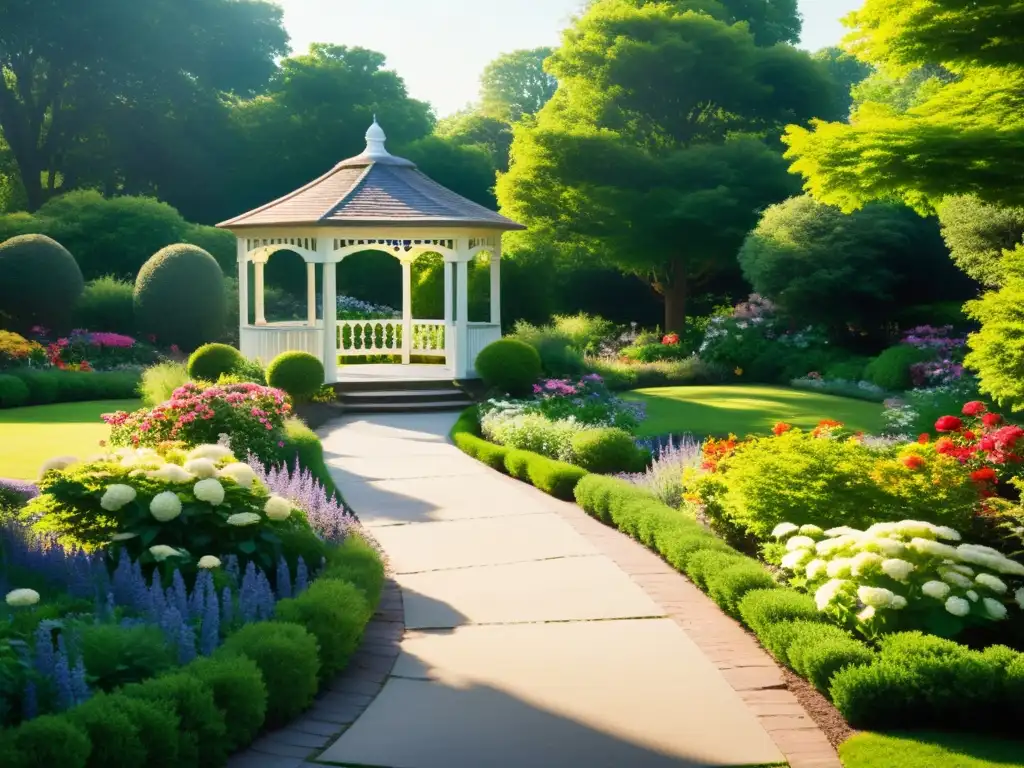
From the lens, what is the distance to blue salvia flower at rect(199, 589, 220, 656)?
17.4 ft

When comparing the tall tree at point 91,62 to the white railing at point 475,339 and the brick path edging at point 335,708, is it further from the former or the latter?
the brick path edging at point 335,708

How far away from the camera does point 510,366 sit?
1688cm

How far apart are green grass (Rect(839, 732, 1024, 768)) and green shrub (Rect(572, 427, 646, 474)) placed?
6600 millimetres

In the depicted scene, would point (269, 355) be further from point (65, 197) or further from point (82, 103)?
point (82, 103)

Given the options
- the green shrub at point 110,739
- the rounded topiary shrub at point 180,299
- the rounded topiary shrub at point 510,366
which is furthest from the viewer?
the rounded topiary shrub at point 180,299

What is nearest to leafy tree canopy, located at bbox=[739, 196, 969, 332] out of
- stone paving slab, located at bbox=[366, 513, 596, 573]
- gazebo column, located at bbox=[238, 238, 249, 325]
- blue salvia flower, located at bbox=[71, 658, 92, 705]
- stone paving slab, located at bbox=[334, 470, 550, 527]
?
gazebo column, located at bbox=[238, 238, 249, 325]

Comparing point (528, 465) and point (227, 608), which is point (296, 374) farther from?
point (227, 608)

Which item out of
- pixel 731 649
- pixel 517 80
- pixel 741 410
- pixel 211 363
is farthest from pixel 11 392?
pixel 517 80

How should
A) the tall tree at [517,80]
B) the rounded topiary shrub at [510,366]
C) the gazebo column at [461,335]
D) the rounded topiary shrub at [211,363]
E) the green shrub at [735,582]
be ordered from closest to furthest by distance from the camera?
the green shrub at [735,582] < the rounded topiary shrub at [211,363] < the rounded topiary shrub at [510,366] < the gazebo column at [461,335] < the tall tree at [517,80]

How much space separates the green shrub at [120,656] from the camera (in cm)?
474

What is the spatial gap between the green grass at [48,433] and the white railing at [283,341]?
206cm

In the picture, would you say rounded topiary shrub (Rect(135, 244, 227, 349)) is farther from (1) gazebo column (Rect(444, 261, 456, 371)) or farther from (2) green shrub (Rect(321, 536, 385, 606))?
(2) green shrub (Rect(321, 536, 385, 606))

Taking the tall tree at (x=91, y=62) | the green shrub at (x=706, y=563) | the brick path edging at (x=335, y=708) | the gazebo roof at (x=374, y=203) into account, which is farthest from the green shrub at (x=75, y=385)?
the tall tree at (x=91, y=62)

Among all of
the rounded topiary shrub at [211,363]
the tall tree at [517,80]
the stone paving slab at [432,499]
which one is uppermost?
the tall tree at [517,80]
